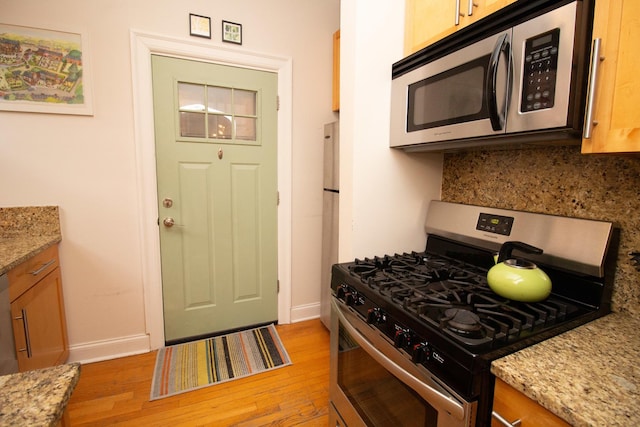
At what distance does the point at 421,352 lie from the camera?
83 centimetres

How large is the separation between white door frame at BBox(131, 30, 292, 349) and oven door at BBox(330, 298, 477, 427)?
1.30m

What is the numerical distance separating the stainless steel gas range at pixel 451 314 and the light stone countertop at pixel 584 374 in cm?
4

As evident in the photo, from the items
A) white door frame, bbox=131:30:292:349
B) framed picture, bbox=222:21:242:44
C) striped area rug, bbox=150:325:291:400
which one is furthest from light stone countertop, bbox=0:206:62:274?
framed picture, bbox=222:21:242:44

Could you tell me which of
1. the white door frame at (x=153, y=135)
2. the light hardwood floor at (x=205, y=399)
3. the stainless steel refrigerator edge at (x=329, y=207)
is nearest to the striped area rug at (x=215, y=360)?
the light hardwood floor at (x=205, y=399)

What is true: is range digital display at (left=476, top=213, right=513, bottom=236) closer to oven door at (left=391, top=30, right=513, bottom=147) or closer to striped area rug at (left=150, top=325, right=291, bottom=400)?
oven door at (left=391, top=30, right=513, bottom=147)

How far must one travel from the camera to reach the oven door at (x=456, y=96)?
98 centimetres

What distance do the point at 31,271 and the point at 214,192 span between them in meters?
1.06

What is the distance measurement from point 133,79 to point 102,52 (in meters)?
Result: 0.21

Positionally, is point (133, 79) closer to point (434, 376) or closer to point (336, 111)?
point (336, 111)

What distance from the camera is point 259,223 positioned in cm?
238

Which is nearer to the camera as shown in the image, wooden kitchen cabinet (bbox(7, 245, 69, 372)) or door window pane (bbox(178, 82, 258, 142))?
wooden kitchen cabinet (bbox(7, 245, 69, 372))

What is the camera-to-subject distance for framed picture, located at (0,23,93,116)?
1720 mm

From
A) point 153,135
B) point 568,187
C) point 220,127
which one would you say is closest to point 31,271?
point 153,135

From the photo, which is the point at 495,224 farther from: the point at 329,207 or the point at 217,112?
the point at 217,112
